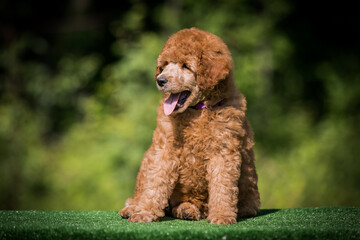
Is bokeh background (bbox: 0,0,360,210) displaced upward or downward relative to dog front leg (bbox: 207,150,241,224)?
upward

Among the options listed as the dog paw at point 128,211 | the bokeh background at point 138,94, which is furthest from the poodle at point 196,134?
the bokeh background at point 138,94

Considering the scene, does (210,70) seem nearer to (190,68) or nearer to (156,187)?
(190,68)

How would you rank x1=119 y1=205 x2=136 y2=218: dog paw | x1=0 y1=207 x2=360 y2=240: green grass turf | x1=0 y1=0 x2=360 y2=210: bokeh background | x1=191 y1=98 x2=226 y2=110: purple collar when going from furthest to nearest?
x1=0 y1=0 x2=360 y2=210: bokeh background → x1=119 y1=205 x2=136 y2=218: dog paw → x1=191 y1=98 x2=226 y2=110: purple collar → x1=0 y1=207 x2=360 y2=240: green grass turf

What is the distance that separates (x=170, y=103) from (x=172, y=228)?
112 centimetres

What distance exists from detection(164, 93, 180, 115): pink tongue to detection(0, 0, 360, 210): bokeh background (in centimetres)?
543

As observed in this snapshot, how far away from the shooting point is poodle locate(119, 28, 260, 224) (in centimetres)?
412

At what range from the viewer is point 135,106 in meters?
9.95

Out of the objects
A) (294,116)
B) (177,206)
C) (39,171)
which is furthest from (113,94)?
(177,206)

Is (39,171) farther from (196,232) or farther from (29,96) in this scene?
(196,232)

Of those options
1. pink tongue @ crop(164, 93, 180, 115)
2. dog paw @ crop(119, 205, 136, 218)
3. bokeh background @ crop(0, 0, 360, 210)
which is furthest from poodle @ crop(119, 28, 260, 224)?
bokeh background @ crop(0, 0, 360, 210)

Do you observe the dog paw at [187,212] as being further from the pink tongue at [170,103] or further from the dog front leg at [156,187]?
the pink tongue at [170,103]

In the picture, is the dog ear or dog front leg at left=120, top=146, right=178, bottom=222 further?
dog front leg at left=120, top=146, right=178, bottom=222

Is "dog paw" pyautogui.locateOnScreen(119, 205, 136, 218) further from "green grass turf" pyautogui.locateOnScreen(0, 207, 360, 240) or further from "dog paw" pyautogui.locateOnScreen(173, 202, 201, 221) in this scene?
"dog paw" pyautogui.locateOnScreen(173, 202, 201, 221)

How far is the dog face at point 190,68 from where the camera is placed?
4.09m
